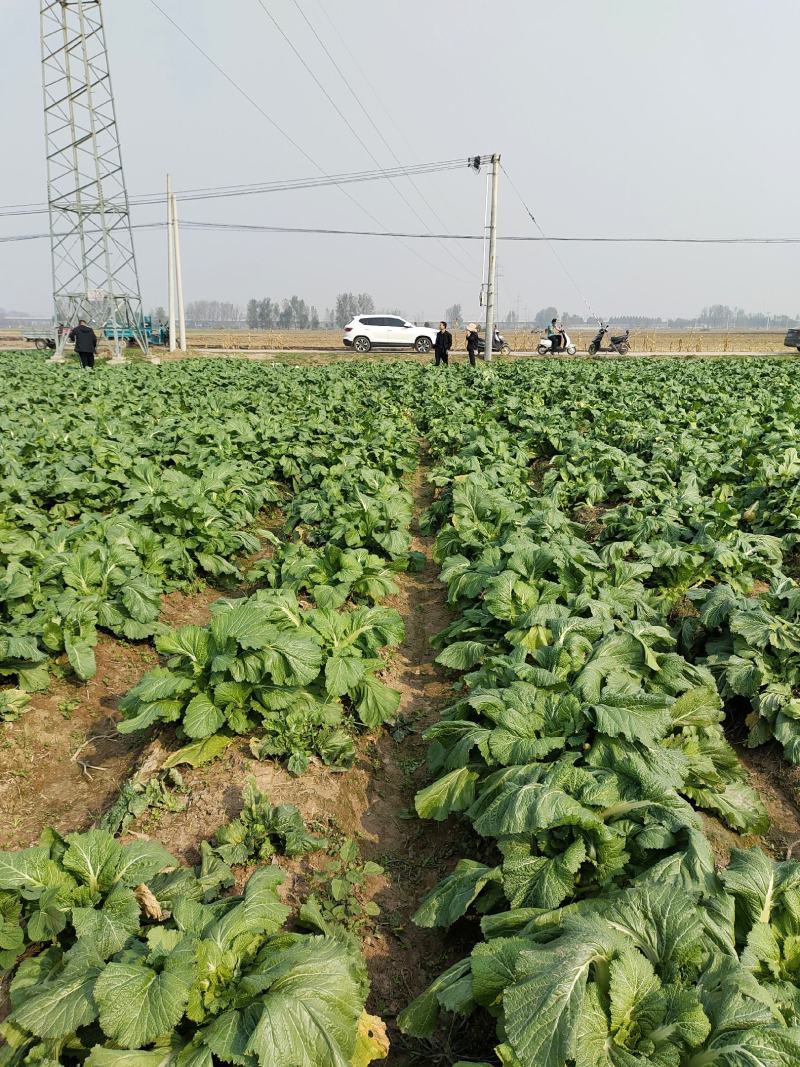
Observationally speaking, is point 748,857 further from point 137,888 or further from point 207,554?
point 207,554

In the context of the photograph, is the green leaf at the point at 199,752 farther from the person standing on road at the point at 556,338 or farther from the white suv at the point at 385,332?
the white suv at the point at 385,332

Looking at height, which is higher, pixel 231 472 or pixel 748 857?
pixel 231 472

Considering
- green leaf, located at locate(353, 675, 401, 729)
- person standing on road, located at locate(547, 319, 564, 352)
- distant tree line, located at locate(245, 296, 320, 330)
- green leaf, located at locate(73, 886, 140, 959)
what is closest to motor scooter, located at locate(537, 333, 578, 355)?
person standing on road, located at locate(547, 319, 564, 352)

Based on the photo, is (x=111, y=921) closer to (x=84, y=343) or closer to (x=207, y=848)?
(x=207, y=848)

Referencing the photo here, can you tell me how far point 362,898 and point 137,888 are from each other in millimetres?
1023

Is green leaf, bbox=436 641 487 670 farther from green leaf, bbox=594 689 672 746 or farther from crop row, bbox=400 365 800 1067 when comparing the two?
green leaf, bbox=594 689 672 746

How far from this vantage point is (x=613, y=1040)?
5.87 ft

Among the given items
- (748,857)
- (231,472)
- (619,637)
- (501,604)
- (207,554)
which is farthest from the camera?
(231,472)

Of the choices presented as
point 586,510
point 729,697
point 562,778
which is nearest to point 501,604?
point 729,697

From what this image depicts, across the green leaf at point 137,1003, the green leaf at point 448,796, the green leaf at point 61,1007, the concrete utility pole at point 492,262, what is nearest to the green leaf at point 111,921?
the green leaf at point 61,1007

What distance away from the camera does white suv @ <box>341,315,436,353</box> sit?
38531mm

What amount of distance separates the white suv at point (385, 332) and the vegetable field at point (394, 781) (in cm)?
3227

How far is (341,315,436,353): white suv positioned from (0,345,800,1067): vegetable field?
106 feet

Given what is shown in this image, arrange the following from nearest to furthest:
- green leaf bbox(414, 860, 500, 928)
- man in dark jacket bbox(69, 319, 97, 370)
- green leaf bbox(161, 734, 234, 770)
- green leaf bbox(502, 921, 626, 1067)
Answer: green leaf bbox(502, 921, 626, 1067) → green leaf bbox(414, 860, 500, 928) → green leaf bbox(161, 734, 234, 770) → man in dark jacket bbox(69, 319, 97, 370)
